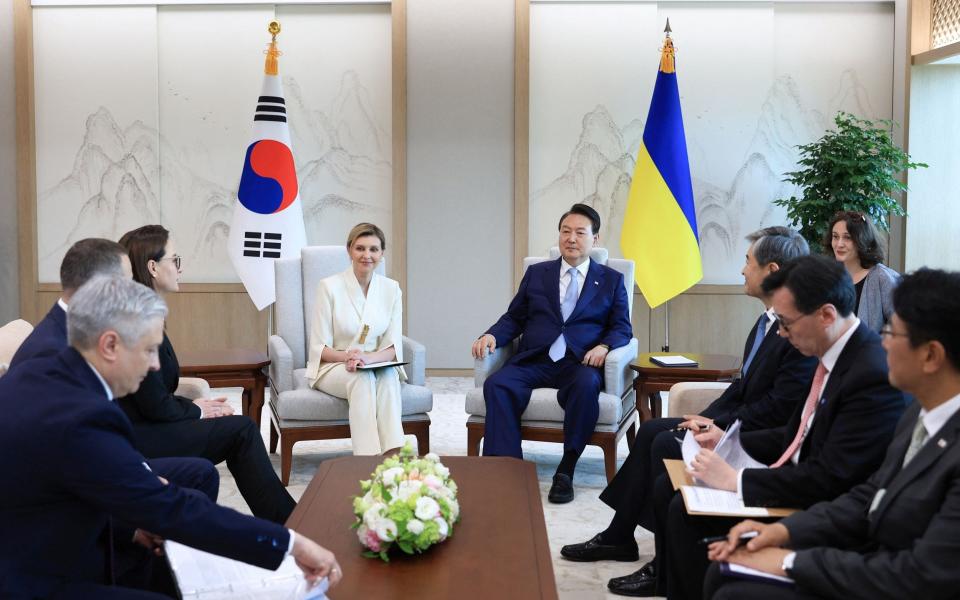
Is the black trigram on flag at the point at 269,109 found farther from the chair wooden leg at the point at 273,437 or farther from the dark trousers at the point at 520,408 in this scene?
the dark trousers at the point at 520,408

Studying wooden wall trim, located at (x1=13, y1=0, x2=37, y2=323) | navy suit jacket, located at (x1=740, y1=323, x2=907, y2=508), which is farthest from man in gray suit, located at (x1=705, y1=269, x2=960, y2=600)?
wooden wall trim, located at (x1=13, y1=0, x2=37, y2=323)

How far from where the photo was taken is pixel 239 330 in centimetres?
798

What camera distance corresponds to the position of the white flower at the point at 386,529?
274 centimetres

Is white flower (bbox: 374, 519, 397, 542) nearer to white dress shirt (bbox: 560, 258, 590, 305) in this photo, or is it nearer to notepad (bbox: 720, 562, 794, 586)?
notepad (bbox: 720, 562, 794, 586)

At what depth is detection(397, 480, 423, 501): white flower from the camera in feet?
9.30

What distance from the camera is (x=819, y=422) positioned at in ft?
9.17

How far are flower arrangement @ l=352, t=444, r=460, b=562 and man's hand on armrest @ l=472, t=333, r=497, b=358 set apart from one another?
7.31 feet

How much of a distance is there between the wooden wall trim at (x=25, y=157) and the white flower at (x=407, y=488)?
6.02m

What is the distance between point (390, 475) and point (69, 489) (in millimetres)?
988

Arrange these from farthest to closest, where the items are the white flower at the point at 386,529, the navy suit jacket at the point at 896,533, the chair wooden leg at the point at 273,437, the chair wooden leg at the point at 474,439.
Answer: the chair wooden leg at the point at 273,437 < the chair wooden leg at the point at 474,439 < the white flower at the point at 386,529 < the navy suit jacket at the point at 896,533

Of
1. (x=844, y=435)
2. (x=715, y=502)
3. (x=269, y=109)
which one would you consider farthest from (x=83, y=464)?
(x=269, y=109)

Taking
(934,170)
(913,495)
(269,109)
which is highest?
(269,109)

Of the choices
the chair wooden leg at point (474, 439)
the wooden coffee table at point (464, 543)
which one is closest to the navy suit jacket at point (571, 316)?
the chair wooden leg at point (474, 439)

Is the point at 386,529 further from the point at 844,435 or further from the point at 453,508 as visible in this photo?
the point at 844,435
